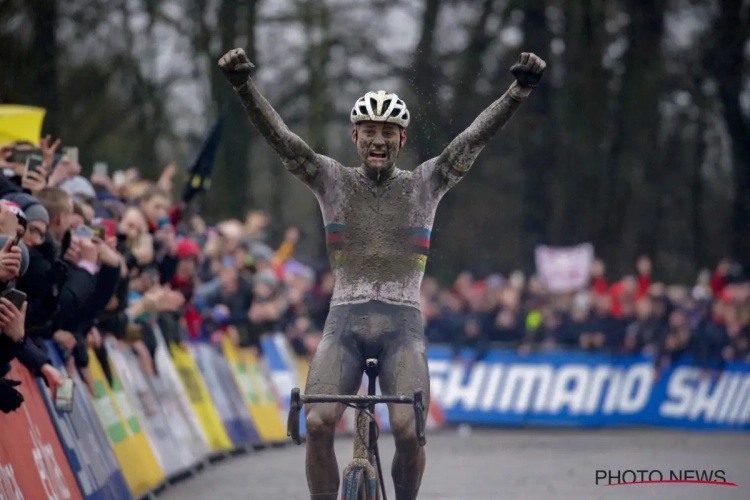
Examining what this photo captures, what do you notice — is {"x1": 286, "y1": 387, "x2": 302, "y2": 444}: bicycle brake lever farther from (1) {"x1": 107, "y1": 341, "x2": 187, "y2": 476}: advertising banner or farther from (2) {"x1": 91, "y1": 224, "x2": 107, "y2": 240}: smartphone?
(1) {"x1": 107, "y1": 341, "x2": 187, "y2": 476}: advertising banner

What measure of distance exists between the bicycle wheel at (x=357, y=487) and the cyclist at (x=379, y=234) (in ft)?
0.93

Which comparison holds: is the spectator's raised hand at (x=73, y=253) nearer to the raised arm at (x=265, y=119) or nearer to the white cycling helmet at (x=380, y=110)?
the raised arm at (x=265, y=119)

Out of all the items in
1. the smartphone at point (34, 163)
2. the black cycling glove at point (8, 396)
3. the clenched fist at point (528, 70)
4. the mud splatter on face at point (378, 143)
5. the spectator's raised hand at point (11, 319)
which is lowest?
the black cycling glove at point (8, 396)

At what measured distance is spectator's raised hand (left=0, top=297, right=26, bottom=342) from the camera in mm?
8289

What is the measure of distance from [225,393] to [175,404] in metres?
2.75

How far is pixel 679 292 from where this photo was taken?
28844 millimetres

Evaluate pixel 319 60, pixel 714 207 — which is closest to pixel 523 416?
pixel 319 60

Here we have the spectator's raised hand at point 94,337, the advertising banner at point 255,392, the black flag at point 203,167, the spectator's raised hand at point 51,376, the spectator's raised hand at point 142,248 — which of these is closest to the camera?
the spectator's raised hand at point 51,376

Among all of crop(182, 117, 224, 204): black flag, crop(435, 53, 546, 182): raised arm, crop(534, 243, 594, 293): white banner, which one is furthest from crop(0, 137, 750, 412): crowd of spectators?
crop(435, 53, 546, 182): raised arm

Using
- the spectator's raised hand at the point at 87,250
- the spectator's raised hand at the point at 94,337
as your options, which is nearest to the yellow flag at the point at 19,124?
the spectator's raised hand at the point at 94,337

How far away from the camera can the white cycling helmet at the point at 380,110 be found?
9.19m

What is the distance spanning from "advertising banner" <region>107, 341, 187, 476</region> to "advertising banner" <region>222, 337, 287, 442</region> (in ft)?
13.6

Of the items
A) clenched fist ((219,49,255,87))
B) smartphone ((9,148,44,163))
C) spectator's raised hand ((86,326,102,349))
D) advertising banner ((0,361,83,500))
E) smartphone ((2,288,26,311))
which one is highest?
clenched fist ((219,49,255,87))

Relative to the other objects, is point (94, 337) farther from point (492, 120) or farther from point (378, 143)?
point (492, 120)
